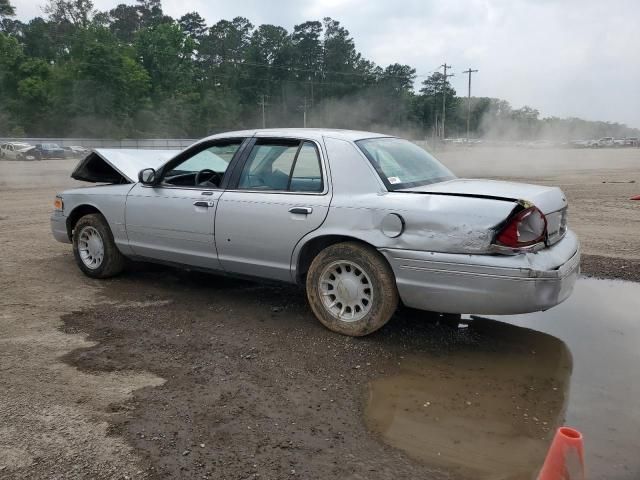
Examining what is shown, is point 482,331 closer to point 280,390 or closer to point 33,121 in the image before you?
point 280,390

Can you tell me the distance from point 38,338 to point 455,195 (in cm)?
332

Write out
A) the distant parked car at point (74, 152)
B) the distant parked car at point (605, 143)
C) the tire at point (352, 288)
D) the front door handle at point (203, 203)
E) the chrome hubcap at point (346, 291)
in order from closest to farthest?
the tire at point (352, 288) → the chrome hubcap at point (346, 291) → the front door handle at point (203, 203) → the distant parked car at point (74, 152) → the distant parked car at point (605, 143)

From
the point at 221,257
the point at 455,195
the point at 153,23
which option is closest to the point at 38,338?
the point at 221,257

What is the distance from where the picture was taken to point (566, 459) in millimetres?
2297

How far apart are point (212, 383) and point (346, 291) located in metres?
1.26

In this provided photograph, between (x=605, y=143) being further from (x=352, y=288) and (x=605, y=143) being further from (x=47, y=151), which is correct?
(x=352, y=288)

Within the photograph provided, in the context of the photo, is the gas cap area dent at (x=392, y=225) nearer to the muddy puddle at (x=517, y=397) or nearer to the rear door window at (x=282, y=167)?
the rear door window at (x=282, y=167)

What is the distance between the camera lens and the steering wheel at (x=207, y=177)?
199 inches

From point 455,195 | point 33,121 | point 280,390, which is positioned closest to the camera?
point 280,390

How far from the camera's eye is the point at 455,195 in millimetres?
3893

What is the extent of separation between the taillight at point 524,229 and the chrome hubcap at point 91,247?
411 cm

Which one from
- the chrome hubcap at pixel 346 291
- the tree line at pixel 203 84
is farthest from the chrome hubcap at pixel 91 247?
the tree line at pixel 203 84

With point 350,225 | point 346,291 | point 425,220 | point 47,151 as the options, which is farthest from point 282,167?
point 47,151

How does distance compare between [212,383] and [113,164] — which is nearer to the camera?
[212,383]
